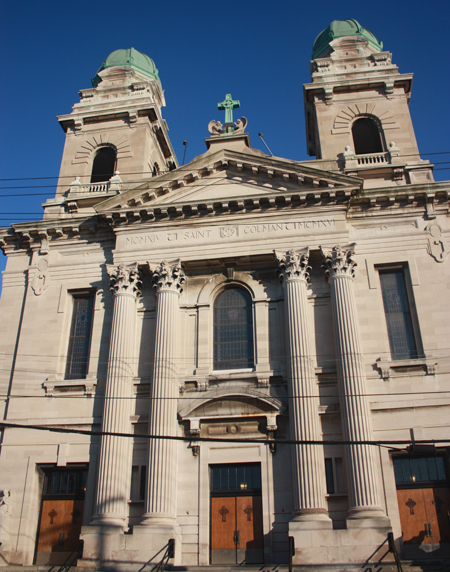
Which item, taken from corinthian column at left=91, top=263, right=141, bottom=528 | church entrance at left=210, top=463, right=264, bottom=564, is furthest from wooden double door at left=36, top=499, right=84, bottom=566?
church entrance at left=210, top=463, right=264, bottom=564

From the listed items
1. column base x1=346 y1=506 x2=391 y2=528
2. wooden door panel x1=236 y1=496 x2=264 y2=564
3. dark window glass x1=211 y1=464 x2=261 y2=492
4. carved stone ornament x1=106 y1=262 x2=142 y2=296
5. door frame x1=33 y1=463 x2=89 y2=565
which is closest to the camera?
column base x1=346 y1=506 x2=391 y2=528

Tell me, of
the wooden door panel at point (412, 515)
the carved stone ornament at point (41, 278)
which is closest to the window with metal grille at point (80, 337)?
the carved stone ornament at point (41, 278)

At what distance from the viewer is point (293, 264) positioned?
2136 cm

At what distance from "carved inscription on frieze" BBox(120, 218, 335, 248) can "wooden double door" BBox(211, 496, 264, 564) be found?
9686 mm

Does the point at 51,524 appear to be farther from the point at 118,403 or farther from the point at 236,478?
the point at 236,478

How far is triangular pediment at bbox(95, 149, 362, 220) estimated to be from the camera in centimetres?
2231

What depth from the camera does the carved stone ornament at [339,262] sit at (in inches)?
830

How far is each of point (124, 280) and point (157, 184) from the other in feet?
14.1

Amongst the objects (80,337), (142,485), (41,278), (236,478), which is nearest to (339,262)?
(236,478)

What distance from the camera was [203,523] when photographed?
1859 centimetres

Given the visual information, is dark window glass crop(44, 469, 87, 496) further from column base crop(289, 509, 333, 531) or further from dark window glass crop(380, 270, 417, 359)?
dark window glass crop(380, 270, 417, 359)

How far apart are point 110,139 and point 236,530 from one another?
19.6 m

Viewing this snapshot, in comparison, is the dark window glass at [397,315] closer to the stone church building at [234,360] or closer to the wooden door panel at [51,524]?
the stone church building at [234,360]

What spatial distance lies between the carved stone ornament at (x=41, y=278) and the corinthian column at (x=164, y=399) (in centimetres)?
504
